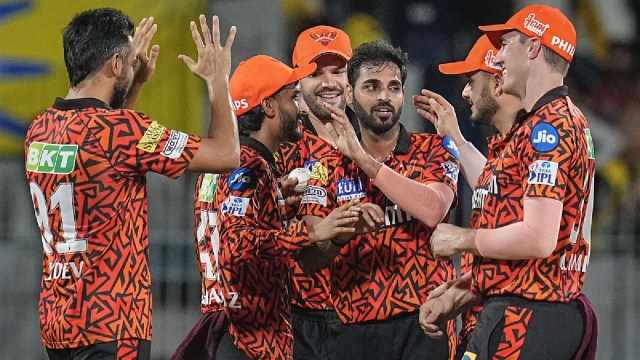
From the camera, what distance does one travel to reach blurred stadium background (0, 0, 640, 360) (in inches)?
235

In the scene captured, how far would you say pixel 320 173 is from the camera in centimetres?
423

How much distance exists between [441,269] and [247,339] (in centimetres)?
80

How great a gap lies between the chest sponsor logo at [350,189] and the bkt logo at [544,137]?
3.74 ft

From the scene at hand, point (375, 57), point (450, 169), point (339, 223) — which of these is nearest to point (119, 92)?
point (339, 223)

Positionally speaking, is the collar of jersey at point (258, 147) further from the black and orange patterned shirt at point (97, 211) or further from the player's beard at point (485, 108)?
the player's beard at point (485, 108)

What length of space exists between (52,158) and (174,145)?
1.27 feet

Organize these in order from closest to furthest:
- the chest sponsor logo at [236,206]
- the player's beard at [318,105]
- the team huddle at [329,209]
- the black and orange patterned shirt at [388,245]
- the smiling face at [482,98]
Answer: the team huddle at [329,209]
the chest sponsor logo at [236,206]
the black and orange patterned shirt at [388,245]
the smiling face at [482,98]
the player's beard at [318,105]

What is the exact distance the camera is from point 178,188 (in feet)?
19.7

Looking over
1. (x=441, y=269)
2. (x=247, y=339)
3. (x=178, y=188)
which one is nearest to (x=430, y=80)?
(x=178, y=188)

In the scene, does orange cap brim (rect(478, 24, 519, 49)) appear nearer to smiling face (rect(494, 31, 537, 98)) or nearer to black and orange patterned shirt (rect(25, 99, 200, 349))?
smiling face (rect(494, 31, 537, 98))

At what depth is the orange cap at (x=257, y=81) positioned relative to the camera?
13.9ft

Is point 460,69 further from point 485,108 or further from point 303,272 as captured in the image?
point 303,272

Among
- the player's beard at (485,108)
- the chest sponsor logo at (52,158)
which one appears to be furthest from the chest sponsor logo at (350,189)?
the chest sponsor logo at (52,158)

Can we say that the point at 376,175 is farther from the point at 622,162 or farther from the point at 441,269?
the point at 622,162
